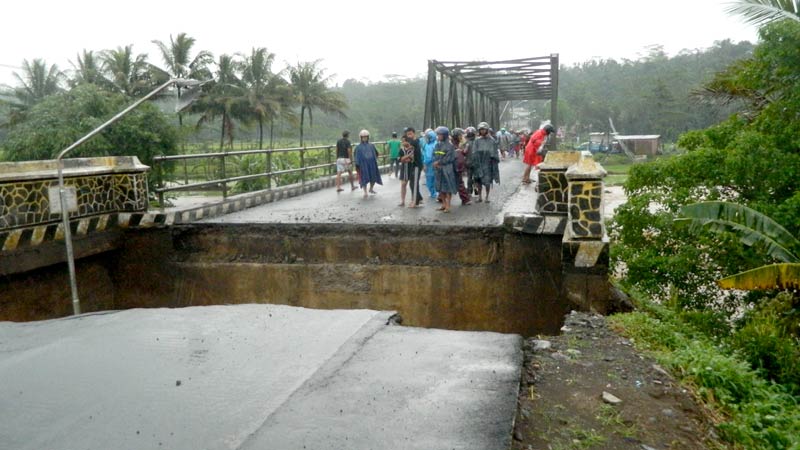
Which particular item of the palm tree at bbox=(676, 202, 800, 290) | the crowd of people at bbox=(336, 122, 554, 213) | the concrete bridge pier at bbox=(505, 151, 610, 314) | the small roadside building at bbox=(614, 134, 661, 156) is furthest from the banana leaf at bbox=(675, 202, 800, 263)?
the small roadside building at bbox=(614, 134, 661, 156)

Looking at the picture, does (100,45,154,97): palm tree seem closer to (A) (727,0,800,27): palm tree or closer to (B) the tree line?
(B) the tree line

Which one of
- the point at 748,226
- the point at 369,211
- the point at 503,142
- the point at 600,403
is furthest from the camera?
the point at 503,142

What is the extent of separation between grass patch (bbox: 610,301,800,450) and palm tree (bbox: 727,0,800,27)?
21.5 feet

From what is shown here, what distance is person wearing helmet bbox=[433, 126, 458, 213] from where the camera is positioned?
10516 millimetres

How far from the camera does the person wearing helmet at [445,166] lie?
1052cm

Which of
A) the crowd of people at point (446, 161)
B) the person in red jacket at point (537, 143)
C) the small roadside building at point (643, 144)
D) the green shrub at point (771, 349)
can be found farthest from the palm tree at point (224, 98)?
the green shrub at point (771, 349)

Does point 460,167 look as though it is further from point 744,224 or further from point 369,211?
point 744,224

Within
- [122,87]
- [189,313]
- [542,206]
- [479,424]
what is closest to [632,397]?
[479,424]

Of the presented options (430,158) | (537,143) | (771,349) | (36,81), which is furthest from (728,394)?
(36,81)

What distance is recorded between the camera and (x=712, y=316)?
908 centimetres

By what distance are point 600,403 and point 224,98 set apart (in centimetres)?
3326

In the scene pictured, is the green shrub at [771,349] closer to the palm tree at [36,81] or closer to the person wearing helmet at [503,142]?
the person wearing helmet at [503,142]

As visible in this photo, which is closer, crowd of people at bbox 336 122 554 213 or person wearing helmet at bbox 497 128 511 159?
crowd of people at bbox 336 122 554 213

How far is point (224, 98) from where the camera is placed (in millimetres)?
34500
